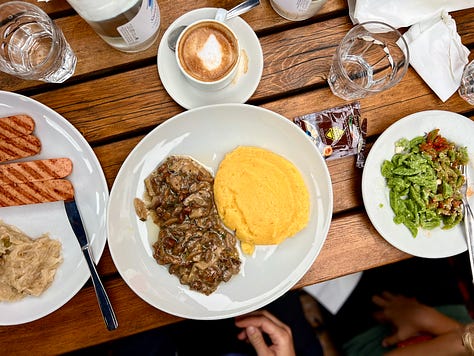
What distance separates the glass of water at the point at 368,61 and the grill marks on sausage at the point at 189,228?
507 millimetres

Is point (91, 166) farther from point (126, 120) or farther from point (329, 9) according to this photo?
point (329, 9)

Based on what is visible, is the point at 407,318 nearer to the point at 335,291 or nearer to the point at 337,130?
the point at 335,291

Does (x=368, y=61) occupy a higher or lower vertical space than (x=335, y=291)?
higher

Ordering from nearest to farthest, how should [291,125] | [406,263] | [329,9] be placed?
[291,125]
[329,9]
[406,263]

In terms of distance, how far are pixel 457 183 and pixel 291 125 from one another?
0.55 m

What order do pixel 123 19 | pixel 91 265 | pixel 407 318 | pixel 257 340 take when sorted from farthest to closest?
pixel 407 318
pixel 257 340
pixel 91 265
pixel 123 19

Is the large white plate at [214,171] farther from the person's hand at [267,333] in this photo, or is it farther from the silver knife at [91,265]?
A: the person's hand at [267,333]

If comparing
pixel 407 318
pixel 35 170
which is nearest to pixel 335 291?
pixel 407 318

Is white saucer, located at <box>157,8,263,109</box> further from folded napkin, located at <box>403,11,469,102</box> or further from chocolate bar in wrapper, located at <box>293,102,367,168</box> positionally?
folded napkin, located at <box>403,11,469,102</box>

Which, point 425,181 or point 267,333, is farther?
point 267,333

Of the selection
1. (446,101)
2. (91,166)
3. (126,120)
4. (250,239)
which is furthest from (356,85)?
(91,166)

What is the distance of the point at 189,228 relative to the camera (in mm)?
1240

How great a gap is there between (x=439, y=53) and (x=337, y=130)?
402 millimetres

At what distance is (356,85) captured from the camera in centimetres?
124
